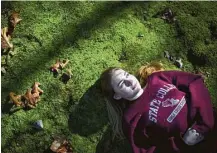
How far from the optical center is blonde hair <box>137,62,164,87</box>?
451 cm

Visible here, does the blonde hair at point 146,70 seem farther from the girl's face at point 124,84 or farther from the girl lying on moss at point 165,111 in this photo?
the girl's face at point 124,84

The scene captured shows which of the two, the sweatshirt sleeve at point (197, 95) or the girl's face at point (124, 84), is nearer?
the girl's face at point (124, 84)

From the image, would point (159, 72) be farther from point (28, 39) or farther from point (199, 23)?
point (28, 39)

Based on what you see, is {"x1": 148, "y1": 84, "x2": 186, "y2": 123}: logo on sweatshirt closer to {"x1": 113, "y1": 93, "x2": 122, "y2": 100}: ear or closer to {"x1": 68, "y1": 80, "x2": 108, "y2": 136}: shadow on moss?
{"x1": 113, "y1": 93, "x2": 122, "y2": 100}: ear

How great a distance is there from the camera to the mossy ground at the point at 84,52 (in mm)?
4656

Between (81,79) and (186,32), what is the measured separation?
1163mm

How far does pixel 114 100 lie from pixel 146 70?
0.44 metres

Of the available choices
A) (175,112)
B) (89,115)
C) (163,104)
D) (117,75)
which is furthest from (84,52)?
(175,112)

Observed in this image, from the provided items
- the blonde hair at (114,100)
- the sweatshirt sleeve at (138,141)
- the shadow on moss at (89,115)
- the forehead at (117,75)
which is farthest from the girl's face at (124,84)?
the shadow on moss at (89,115)

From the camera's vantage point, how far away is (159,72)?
443 centimetres

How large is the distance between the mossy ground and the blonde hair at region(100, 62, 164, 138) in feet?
0.41

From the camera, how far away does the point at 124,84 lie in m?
4.10

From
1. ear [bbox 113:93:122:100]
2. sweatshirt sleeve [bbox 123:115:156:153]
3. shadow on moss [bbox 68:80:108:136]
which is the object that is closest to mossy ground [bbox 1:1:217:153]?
shadow on moss [bbox 68:80:108:136]

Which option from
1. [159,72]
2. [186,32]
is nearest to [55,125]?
[159,72]
